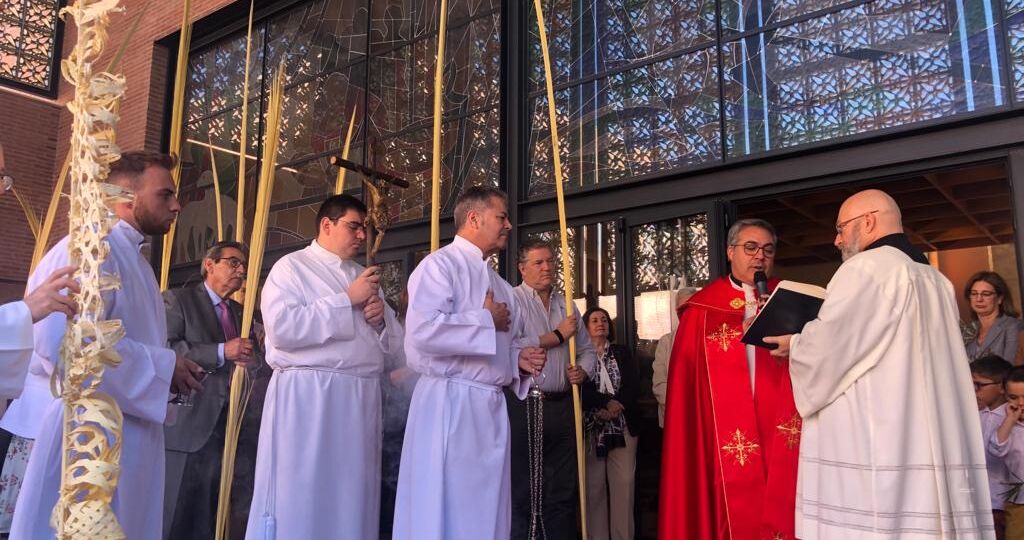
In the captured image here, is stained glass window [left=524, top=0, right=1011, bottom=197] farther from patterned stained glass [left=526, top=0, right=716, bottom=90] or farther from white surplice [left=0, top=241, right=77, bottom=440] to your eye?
white surplice [left=0, top=241, right=77, bottom=440]

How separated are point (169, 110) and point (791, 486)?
8.45m

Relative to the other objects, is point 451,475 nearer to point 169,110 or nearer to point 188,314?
point 188,314

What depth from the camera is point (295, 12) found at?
865 cm

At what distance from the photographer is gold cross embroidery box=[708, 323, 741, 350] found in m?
4.38

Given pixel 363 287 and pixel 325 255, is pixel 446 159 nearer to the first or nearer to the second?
pixel 325 255

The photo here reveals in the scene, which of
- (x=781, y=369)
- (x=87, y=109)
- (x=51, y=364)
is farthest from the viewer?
(x=781, y=369)

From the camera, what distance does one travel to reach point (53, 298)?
175cm

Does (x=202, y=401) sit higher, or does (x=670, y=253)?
(x=670, y=253)

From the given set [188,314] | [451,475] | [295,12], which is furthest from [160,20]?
[451,475]

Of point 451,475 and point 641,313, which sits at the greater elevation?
point 641,313

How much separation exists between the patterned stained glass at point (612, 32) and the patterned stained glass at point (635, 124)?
0.37ft

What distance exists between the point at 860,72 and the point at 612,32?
1894 mm

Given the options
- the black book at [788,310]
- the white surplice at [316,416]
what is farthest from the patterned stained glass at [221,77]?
the black book at [788,310]

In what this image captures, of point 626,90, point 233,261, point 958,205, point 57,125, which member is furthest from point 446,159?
point 57,125
